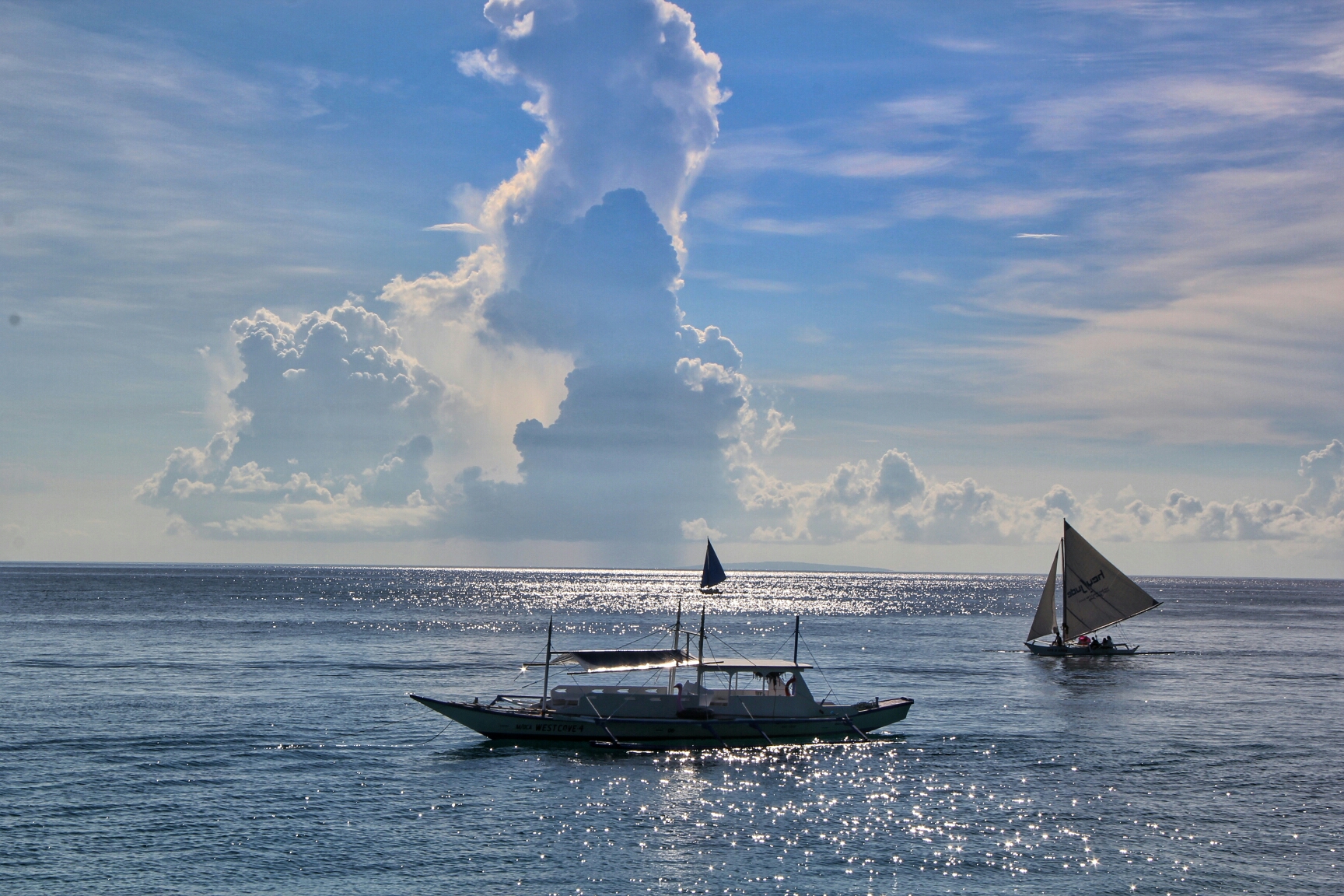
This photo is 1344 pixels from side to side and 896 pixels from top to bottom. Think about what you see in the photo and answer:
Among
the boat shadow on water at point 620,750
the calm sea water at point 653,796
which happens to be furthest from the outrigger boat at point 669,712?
the calm sea water at point 653,796

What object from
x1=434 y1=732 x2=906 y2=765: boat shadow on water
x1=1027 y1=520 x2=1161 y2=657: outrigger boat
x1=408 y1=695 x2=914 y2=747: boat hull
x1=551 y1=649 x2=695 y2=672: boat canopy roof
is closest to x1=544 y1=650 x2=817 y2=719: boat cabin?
x1=551 y1=649 x2=695 y2=672: boat canopy roof

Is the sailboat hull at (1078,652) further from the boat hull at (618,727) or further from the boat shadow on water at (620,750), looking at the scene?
the boat hull at (618,727)

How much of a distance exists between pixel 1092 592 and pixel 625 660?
2864 inches

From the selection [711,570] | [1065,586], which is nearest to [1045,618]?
[1065,586]

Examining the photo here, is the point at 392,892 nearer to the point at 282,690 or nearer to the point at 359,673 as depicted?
the point at 282,690

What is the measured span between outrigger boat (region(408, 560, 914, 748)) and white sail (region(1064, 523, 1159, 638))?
200 feet

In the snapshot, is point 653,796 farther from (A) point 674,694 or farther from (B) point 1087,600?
(B) point 1087,600

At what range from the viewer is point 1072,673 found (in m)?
108

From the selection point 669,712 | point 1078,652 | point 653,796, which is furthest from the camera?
point 1078,652

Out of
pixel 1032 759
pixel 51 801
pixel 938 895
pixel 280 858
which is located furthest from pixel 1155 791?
pixel 51 801

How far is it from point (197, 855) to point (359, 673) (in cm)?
5813

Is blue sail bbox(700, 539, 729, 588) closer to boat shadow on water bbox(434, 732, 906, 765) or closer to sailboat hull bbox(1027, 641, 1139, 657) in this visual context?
boat shadow on water bbox(434, 732, 906, 765)

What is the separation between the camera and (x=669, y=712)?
65812 mm

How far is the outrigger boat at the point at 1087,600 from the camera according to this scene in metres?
119
